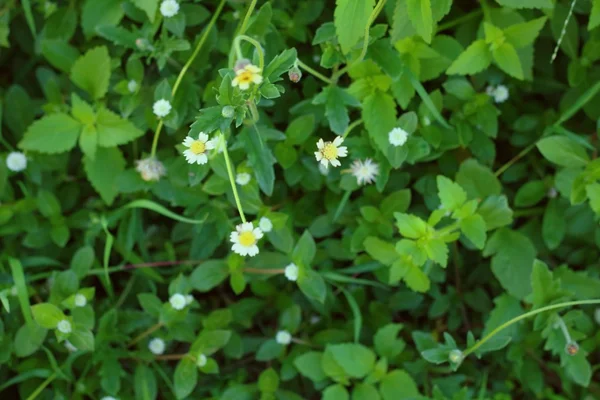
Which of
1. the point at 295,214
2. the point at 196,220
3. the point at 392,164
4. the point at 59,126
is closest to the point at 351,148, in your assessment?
the point at 392,164

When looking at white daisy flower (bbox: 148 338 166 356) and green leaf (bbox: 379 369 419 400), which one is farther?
white daisy flower (bbox: 148 338 166 356)

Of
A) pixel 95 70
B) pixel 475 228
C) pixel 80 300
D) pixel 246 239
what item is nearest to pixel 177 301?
pixel 80 300

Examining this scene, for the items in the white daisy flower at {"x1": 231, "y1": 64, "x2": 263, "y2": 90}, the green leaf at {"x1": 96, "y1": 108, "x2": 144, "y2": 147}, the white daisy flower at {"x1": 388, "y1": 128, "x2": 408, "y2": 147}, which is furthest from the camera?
the green leaf at {"x1": 96, "y1": 108, "x2": 144, "y2": 147}

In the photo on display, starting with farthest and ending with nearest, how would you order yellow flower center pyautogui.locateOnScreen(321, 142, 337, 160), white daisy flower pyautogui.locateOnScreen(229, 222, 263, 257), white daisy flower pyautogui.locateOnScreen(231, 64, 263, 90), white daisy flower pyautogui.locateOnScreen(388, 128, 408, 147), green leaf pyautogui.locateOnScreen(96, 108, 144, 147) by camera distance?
green leaf pyautogui.locateOnScreen(96, 108, 144, 147) → white daisy flower pyautogui.locateOnScreen(388, 128, 408, 147) → white daisy flower pyautogui.locateOnScreen(229, 222, 263, 257) → yellow flower center pyautogui.locateOnScreen(321, 142, 337, 160) → white daisy flower pyautogui.locateOnScreen(231, 64, 263, 90)

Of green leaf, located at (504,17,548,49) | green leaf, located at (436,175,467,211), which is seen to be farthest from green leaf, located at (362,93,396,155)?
green leaf, located at (504,17,548,49)

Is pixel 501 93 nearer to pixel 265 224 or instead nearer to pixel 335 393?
pixel 265 224

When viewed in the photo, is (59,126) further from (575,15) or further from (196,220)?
(575,15)

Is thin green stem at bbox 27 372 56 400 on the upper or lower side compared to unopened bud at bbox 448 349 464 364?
lower

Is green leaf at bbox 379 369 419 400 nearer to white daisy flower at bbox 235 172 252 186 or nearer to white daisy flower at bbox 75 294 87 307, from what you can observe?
white daisy flower at bbox 235 172 252 186

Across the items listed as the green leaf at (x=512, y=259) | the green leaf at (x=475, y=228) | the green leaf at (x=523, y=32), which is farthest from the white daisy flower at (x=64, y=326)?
the green leaf at (x=523, y=32)

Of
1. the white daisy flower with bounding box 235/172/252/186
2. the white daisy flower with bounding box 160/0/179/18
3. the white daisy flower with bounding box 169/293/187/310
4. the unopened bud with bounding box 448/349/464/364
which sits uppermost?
the white daisy flower with bounding box 160/0/179/18
